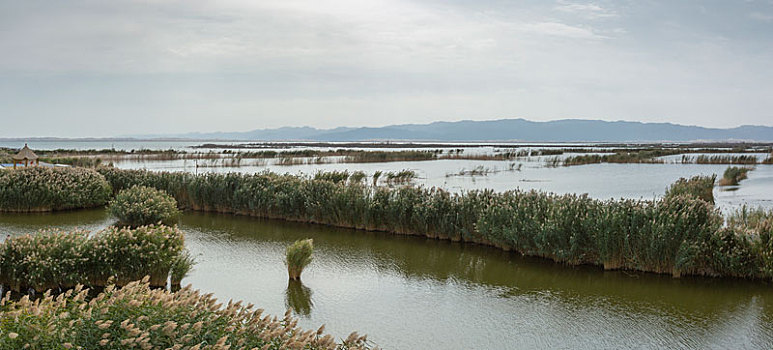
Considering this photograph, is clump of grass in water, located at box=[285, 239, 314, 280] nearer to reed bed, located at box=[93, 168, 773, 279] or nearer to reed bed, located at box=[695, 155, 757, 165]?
reed bed, located at box=[93, 168, 773, 279]

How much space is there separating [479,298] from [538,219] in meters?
3.18

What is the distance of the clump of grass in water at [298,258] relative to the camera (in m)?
8.64

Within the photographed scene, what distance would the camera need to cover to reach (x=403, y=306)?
7449mm

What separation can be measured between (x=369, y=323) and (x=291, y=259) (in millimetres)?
2327

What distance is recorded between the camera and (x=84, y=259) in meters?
7.28

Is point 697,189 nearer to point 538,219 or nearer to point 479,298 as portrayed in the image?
point 538,219

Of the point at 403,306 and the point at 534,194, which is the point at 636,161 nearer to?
the point at 534,194

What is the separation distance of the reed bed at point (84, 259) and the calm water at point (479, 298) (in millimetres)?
784

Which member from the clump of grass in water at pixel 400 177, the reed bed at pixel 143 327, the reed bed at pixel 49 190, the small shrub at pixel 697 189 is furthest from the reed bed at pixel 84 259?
the clump of grass in water at pixel 400 177

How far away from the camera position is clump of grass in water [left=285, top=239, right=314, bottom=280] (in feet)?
28.3

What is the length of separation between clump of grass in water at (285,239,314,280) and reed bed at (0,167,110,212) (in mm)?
9935

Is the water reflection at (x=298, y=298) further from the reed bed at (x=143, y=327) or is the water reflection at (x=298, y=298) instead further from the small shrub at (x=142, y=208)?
the small shrub at (x=142, y=208)

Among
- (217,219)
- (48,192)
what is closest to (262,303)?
(217,219)

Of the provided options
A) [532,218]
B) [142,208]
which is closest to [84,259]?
[142,208]
